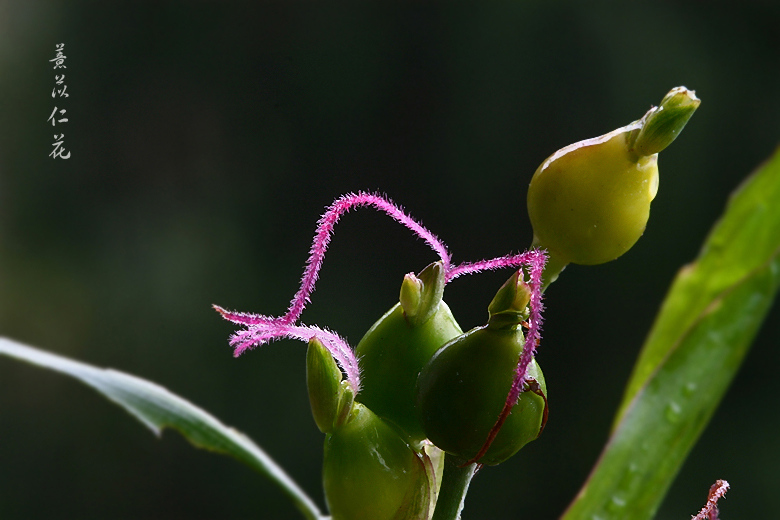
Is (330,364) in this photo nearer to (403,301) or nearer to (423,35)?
(403,301)

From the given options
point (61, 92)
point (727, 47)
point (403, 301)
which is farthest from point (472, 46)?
point (403, 301)

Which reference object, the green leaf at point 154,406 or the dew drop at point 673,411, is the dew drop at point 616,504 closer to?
the dew drop at point 673,411

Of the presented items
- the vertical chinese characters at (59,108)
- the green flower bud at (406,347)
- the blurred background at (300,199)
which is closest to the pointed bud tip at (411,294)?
the green flower bud at (406,347)

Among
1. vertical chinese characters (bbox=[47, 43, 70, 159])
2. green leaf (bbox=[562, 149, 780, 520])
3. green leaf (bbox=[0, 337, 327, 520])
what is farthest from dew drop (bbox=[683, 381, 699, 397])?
vertical chinese characters (bbox=[47, 43, 70, 159])

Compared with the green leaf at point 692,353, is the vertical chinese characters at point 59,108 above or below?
above

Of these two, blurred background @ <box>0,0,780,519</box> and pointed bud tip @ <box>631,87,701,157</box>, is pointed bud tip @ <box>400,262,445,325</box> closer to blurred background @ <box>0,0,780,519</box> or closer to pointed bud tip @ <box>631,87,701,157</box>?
pointed bud tip @ <box>631,87,701,157</box>

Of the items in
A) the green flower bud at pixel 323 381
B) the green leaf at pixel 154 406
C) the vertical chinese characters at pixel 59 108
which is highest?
the vertical chinese characters at pixel 59 108

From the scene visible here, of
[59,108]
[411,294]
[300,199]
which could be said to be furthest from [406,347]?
[59,108]
